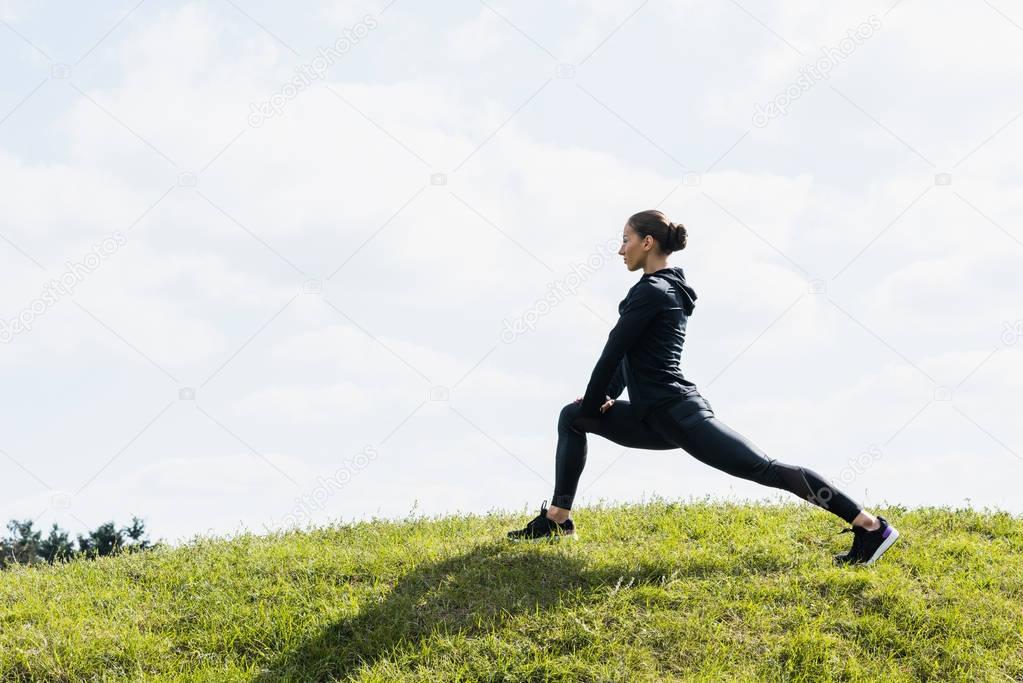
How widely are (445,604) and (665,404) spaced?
7.74 feet

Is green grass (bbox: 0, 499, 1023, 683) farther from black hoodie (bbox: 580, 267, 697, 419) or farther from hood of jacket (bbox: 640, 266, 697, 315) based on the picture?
hood of jacket (bbox: 640, 266, 697, 315)

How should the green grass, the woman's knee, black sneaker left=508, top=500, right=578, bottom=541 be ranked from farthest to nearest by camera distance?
black sneaker left=508, top=500, right=578, bottom=541, the woman's knee, the green grass

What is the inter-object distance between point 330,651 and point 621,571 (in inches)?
94.5

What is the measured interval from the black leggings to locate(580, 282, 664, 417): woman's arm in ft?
1.65

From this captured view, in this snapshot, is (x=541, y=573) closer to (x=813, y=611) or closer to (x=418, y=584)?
(x=418, y=584)

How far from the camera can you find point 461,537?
8695 millimetres

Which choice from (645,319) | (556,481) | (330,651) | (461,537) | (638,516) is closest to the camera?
(330,651)

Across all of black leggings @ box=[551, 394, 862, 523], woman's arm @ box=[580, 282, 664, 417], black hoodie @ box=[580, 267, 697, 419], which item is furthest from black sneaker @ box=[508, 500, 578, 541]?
woman's arm @ box=[580, 282, 664, 417]

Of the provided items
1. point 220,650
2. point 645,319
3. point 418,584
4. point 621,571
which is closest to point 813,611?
point 621,571

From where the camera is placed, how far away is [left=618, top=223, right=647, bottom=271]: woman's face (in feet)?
25.2

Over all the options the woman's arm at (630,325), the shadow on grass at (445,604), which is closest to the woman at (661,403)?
the woman's arm at (630,325)

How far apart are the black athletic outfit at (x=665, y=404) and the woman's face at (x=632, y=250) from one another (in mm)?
182

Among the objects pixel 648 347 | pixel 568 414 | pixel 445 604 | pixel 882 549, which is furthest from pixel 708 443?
pixel 445 604

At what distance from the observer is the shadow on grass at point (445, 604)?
653 cm
